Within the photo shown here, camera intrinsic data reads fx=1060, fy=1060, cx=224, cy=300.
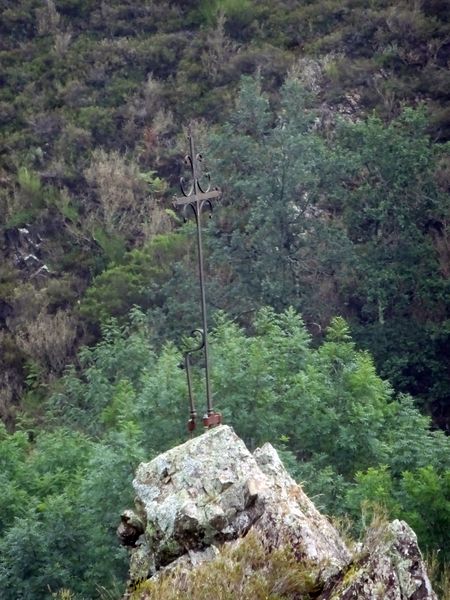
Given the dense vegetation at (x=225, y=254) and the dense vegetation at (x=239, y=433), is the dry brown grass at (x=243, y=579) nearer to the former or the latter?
the dense vegetation at (x=239, y=433)

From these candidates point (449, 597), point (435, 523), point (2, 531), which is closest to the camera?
point (449, 597)

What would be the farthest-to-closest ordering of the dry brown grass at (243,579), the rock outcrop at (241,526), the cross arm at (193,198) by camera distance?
the cross arm at (193,198)
the rock outcrop at (241,526)
the dry brown grass at (243,579)

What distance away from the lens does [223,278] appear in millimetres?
17375

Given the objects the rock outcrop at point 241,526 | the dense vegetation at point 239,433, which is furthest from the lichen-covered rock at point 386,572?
the dense vegetation at point 239,433

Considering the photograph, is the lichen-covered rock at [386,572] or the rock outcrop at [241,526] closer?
the lichen-covered rock at [386,572]

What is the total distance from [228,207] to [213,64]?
238 inches

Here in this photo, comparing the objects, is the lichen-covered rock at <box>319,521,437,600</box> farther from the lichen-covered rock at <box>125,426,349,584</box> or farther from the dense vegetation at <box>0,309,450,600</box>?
the dense vegetation at <box>0,309,450,600</box>

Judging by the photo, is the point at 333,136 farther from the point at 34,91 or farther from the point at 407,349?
the point at 34,91

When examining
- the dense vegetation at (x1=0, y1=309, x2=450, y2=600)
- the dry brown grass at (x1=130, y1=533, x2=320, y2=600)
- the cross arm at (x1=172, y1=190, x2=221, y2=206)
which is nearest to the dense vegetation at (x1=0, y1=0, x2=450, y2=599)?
Answer: the dense vegetation at (x1=0, y1=309, x2=450, y2=600)

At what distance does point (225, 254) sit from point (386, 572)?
38.6ft

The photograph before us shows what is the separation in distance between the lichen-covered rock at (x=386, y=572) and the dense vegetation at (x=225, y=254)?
4411mm

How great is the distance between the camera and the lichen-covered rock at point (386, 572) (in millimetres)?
5375

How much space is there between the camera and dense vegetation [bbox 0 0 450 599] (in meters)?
11.5

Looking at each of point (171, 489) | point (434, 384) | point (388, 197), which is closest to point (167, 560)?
point (171, 489)
